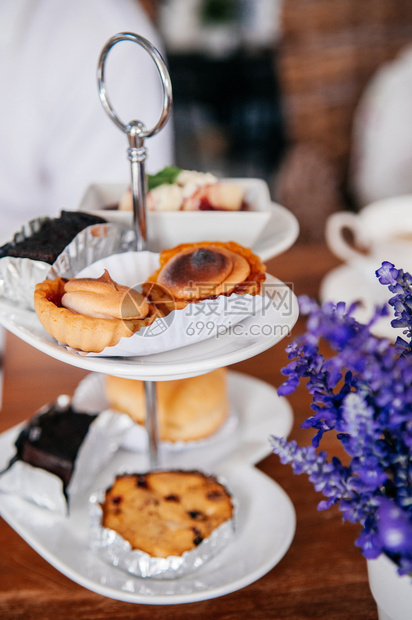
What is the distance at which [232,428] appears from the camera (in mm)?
635

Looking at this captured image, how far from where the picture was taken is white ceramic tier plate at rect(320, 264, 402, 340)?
71 cm

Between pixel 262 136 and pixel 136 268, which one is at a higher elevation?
pixel 136 268

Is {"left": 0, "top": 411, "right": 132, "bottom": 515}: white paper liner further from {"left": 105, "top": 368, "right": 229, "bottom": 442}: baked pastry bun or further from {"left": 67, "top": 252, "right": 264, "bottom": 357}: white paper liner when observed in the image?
{"left": 67, "top": 252, "right": 264, "bottom": 357}: white paper liner

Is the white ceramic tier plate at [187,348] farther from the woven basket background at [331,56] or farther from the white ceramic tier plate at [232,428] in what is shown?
the woven basket background at [331,56]

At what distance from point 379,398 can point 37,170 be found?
1297 mm

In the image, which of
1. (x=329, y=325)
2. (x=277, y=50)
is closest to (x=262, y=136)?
(x=277, y=50)

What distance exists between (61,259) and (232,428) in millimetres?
286

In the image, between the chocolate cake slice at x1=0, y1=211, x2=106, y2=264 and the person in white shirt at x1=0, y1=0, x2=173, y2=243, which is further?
the person in white shirt at x1=0, y1=0, x2=173, y2=243

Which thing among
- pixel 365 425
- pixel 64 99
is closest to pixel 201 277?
pixel 365 425

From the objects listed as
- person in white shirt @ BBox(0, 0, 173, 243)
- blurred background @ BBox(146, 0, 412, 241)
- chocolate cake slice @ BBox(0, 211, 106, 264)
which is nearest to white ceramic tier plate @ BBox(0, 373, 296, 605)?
chocolate cake slice @ BBox(0, 211, 106, 264)

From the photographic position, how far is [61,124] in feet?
4.59

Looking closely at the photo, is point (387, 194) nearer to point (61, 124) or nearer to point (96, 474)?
point (61, 124)

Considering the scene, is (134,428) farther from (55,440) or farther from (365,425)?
(365,425)

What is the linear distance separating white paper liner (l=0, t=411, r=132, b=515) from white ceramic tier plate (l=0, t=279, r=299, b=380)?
0.55 feet
